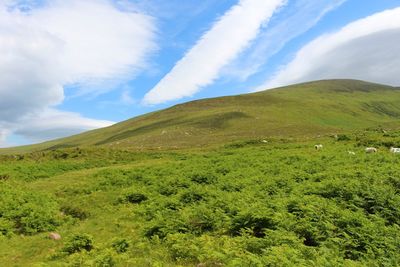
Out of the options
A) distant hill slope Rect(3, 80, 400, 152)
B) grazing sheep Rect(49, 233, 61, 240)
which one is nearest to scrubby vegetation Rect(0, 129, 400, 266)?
grazing sheep Rect(49, 233, 61, 240)

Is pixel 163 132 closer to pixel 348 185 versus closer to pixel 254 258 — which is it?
pixel 348 185

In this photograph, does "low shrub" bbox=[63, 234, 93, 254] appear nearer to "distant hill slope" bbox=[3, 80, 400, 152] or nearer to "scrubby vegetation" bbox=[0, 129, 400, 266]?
"scrubby vegetation" bbox=[0, 129, 400, 266]

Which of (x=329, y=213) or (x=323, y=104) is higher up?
(x=323, y=104)

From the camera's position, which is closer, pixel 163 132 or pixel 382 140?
pixel 382 140

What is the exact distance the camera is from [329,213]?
14.0 metres

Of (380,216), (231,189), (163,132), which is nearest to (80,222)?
(231,189)

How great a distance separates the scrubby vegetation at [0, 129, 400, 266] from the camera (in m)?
11.5

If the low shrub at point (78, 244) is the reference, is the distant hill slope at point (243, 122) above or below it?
above

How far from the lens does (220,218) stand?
1537cm

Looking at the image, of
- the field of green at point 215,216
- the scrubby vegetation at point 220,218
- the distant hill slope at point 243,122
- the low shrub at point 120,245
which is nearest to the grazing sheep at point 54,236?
the field of green at point 215,216

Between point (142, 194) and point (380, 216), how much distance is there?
14.0 m

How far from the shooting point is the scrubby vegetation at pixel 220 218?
1151 cm

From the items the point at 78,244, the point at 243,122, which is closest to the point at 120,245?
the point at 78,244

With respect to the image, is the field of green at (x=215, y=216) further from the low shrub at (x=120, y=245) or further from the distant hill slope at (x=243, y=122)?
the distant hill slope at (x=243, y=122)
